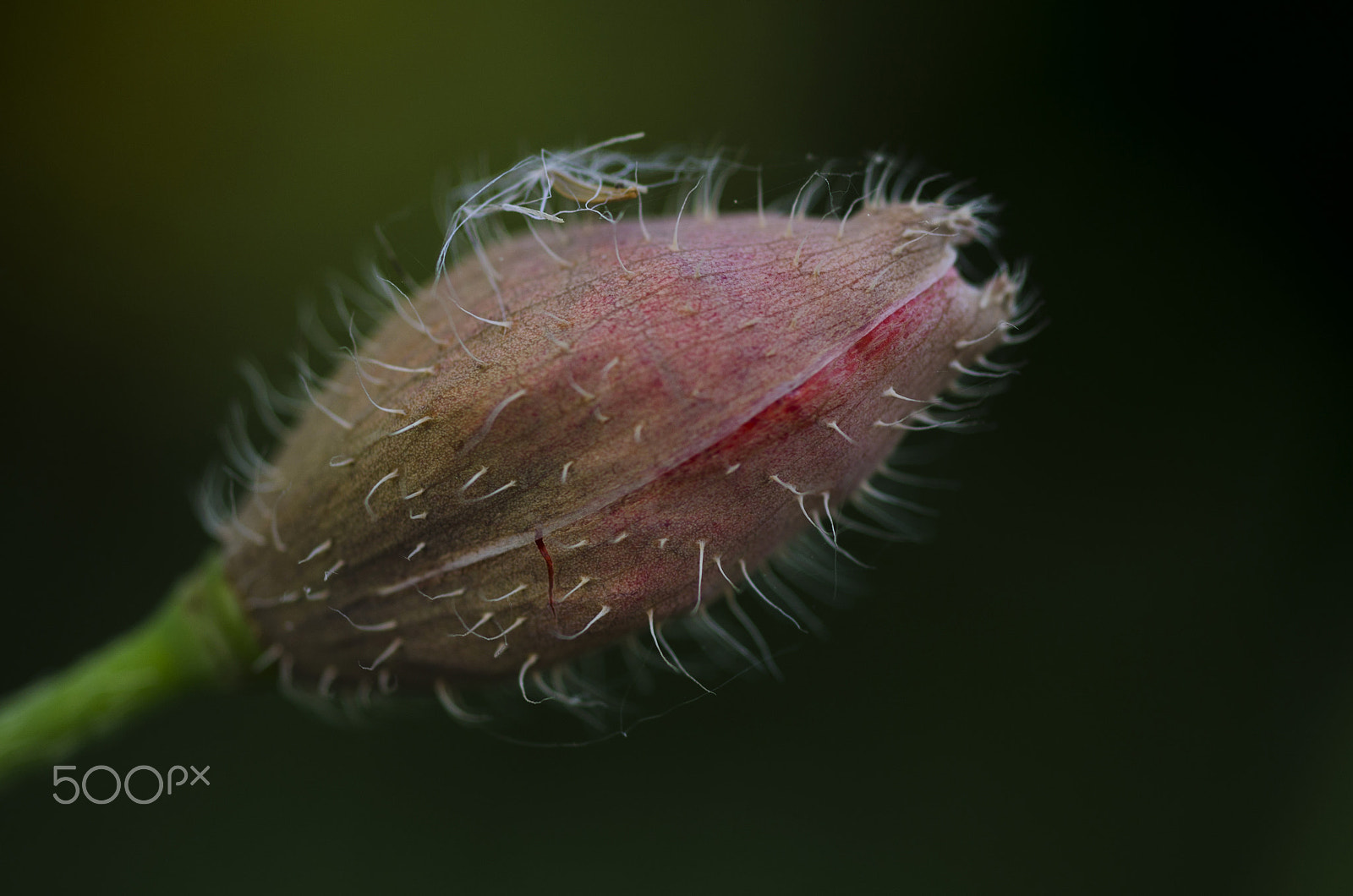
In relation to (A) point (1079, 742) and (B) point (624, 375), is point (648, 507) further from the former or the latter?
(A) point (1079, 742)

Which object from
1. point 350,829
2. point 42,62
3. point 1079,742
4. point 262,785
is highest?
point 42,62

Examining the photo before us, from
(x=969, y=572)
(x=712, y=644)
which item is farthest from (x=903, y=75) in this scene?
(x=712, y=644)

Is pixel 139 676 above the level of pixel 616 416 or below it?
below

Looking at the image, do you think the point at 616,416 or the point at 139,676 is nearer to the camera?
the point at 616,416

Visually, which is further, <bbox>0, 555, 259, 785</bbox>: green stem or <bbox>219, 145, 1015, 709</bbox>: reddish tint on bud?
<bbox>0, 555, 259, 785</bbox>: green stem

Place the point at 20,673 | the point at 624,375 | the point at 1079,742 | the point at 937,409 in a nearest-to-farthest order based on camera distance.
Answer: the point at 624,375
the point at 937,409
the point at 20,673
the point at 1079,742
